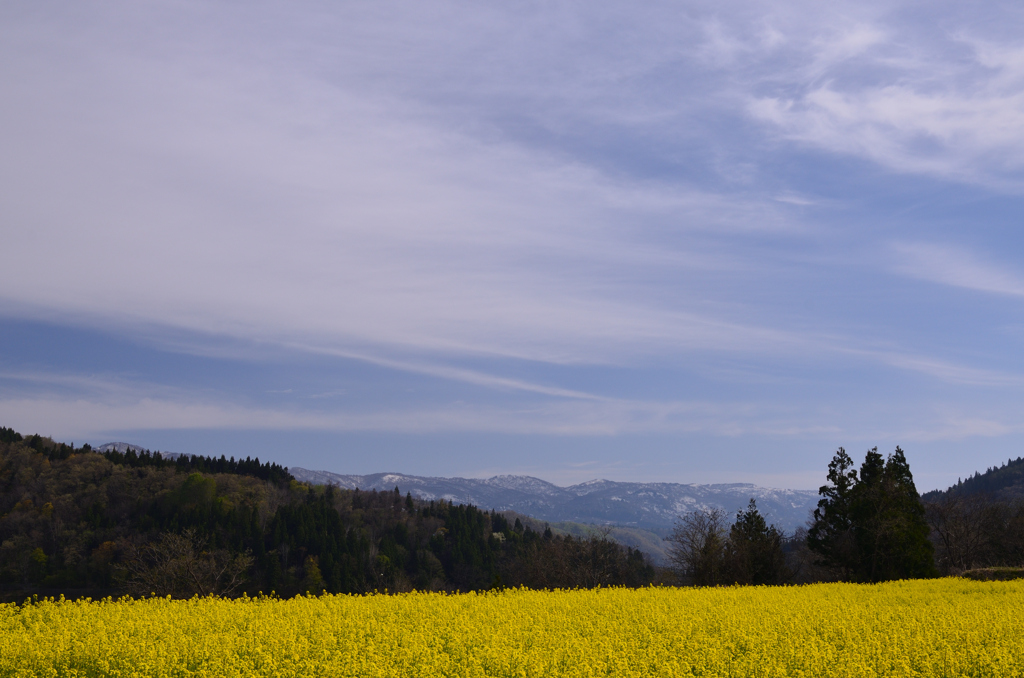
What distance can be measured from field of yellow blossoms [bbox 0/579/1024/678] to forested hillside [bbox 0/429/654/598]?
108474 mm

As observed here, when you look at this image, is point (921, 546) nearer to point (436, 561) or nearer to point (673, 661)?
point (673, 661)

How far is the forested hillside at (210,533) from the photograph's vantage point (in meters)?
149

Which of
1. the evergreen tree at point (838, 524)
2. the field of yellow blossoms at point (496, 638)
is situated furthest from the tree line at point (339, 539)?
the field of yellow blossoms at point (496, 638)

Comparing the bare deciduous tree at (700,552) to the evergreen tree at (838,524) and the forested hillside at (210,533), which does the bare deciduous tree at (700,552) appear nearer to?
the evergreen tree at (838,524)

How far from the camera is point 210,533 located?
15362 centimetres

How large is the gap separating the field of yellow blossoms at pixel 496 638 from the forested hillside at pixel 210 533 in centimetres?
10847

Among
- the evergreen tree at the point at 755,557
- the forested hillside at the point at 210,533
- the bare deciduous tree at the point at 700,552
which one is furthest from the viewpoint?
the forested hillside at the point at 210,533

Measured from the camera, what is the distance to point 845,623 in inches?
730

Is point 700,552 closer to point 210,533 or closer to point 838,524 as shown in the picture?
point 838,524

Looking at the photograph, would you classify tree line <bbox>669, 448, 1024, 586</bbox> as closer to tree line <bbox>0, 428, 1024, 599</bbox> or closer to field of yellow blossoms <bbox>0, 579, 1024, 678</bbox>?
tree line <bbox>0, 428, 1024, 599</bbox>

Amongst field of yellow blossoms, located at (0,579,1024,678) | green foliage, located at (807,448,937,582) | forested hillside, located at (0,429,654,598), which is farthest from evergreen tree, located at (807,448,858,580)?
forested hillside, located at (0,429,654,598)

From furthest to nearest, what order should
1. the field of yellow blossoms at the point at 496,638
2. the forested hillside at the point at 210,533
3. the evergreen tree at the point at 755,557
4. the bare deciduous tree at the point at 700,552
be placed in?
the forested hillside at the point at 210,533
the evergreen tree at the point at 755,557
the bare deciduous tree at the point at 700,552
the field of yellow blossoms at the point at 496,638

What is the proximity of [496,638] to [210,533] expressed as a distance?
15587 cm

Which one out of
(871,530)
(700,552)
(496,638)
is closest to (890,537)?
(871,530)
